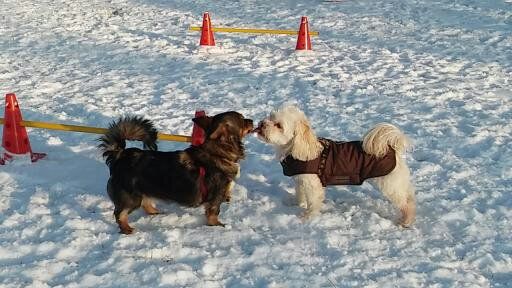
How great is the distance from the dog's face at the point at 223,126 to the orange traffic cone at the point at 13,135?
294 centimetres

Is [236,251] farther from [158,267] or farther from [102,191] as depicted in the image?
[102,191]

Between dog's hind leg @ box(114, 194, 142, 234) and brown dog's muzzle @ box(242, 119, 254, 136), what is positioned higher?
brown dog's muzzle @ box(242, 119, 254, 136)

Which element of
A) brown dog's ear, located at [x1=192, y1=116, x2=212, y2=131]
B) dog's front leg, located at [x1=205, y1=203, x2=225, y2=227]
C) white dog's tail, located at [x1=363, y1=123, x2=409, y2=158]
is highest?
brown dog's ear, located at [x1=192, y1=116, x2=212, y2=131]

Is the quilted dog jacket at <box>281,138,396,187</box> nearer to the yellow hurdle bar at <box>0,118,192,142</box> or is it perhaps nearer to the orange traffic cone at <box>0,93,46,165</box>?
the yellow hurdle bar at <box>0,118,192,142</box>

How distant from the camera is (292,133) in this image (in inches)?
198

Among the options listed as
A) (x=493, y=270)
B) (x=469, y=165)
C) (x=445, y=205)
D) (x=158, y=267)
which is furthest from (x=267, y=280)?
(x=469, y=165)

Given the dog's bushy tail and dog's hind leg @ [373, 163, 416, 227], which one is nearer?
the dog's bushy tail

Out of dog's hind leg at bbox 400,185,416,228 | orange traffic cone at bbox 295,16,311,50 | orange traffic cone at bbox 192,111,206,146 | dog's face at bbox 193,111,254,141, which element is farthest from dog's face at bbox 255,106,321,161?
orange traffic cone at bbox 295,16,311,50

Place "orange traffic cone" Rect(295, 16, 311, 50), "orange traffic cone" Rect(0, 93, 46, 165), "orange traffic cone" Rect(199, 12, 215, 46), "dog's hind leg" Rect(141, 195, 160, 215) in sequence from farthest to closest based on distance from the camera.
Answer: "orange traffic cone" Rect(199, 12, 215, 46)
"orange traffic cone" Rect(295, 16, 311, 50)
"orange traffic cone" Rect(0, 93, 46, 165)
"dog's hind leg" Rect(141, 195, 160, 215)

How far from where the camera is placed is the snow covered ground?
4438mm

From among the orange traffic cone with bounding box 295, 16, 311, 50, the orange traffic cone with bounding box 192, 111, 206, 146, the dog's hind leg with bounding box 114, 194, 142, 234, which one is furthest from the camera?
the orange traffic cone with bounding box 295, 16, 311, 50

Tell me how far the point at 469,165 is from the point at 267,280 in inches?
131

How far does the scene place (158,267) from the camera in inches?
173

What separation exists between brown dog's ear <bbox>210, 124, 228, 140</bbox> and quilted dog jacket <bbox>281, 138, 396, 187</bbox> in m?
0.77
